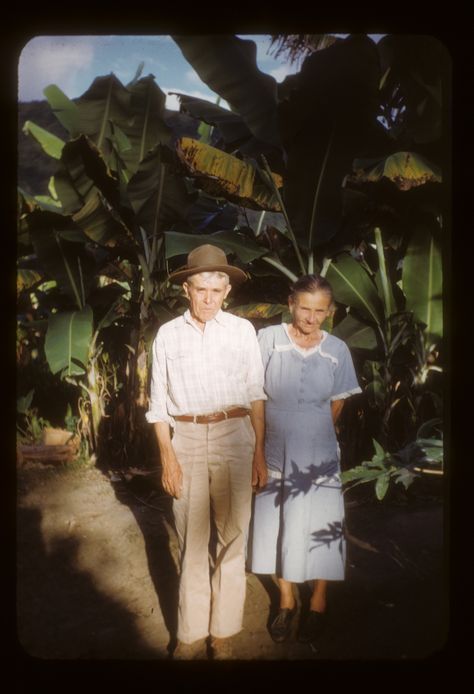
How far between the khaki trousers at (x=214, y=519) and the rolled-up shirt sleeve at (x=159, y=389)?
2.1 inches

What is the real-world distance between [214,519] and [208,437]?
0.24m

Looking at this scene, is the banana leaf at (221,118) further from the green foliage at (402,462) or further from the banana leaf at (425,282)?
the green foliage at (402,462)

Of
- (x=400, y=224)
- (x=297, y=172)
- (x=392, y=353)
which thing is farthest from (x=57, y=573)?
(x=400, y=224)

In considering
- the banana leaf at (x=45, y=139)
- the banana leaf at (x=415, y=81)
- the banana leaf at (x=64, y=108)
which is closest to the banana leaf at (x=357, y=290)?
the banana leaf at (x=415, y=81)

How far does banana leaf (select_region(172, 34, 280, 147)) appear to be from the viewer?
1951 mm

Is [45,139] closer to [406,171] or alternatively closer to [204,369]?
[406,171]

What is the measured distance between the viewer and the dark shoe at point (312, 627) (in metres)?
1.42

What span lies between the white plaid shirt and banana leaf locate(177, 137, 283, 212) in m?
0.79

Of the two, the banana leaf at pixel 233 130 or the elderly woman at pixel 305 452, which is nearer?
the elderly woman at pixel 305 452

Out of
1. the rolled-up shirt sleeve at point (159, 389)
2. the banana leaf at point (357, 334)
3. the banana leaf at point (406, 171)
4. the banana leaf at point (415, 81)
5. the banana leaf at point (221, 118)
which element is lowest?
the rolled-up shirt sleeve at point (159, 389)

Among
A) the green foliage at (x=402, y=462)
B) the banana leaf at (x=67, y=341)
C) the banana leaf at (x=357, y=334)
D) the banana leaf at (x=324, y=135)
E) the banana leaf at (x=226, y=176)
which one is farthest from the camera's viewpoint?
the banana leaf at (x=67, y=341)

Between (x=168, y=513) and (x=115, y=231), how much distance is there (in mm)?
1229

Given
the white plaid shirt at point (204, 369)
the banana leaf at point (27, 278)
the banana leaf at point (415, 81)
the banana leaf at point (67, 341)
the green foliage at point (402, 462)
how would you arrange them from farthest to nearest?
1. the banana leaf at point (27, 278)
2. the banana leaf at point (67, 341)
3. the banana leaf at point (415, 81)
4. the white plaid shirt at point (204, 369)
5. the green foliage at point (402, 462)

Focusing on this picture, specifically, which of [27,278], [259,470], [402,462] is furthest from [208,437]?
[27,278]
